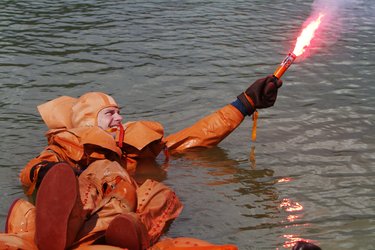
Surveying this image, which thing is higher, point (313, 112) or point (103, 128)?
point (103, 128)

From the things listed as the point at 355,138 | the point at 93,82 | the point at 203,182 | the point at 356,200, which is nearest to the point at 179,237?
the point at 203,182

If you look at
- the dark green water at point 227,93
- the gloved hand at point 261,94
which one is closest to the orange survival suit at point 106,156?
the gloved hand at point 261,94

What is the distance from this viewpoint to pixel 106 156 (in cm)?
633

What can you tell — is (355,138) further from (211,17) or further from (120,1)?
(120,1)

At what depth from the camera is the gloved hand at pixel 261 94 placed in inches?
272

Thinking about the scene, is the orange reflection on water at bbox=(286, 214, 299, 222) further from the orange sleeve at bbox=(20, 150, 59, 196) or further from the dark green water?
the orange sleeve at bbox=(20, 150, 59, 196)

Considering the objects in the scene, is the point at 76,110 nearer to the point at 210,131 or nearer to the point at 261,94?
the point at 210,131

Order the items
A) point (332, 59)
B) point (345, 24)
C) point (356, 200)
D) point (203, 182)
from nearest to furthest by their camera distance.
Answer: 1. point (356, 200)
2. point (203, 182)
3. point (332, 59)
4. point (345, 24)

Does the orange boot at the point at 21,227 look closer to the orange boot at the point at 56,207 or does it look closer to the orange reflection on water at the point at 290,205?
the orange boot at the point at 56,207

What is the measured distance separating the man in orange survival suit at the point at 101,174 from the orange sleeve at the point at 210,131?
0.4 inches

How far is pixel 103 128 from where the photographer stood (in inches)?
261

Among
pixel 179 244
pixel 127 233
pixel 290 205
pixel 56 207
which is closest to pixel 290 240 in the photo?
pixel 290 205

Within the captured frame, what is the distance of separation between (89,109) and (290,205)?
205 centimetres

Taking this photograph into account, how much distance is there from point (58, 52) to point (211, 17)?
350 cm
